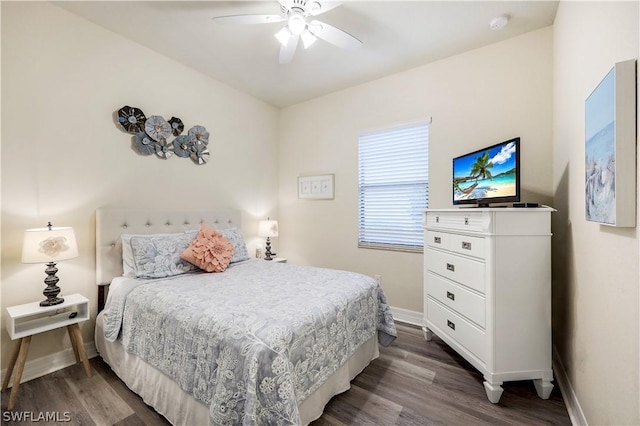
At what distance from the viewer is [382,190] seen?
→ 330cm

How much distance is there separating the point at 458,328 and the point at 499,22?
2.51m

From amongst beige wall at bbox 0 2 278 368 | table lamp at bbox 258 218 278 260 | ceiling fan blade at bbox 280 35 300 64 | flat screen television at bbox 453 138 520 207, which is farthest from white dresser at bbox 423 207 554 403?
beige wall at bbox 0 2 278 368

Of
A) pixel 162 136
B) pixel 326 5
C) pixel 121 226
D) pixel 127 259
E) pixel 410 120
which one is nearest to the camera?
pixel 326 5

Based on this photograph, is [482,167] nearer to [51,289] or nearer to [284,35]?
[284,35]

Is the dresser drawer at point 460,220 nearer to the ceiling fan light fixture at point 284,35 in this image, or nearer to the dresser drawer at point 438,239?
the dresser drawer at point 438,239

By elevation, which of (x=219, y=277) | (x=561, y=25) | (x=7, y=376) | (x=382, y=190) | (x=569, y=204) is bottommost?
(x=7, y=376)

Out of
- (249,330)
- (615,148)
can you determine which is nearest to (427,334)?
(249,330)

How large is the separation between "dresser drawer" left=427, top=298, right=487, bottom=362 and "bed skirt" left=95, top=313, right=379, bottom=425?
0.61 meters

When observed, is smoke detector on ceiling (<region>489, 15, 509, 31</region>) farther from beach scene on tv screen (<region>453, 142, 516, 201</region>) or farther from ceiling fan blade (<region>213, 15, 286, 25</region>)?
ceiling fan blade (<region>213, 15, 286, 25</region>)

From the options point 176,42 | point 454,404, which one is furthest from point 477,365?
point 176,42

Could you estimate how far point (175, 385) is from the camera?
60.0 inches

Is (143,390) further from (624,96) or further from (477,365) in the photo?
(624,96)

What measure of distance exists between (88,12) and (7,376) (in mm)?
2797

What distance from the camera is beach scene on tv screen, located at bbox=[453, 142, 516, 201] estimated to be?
6.46ft
